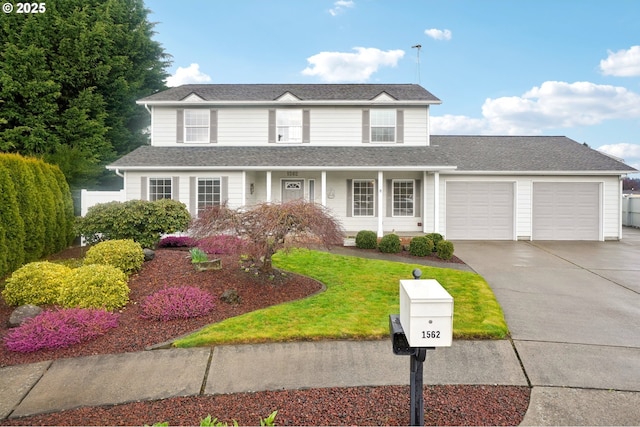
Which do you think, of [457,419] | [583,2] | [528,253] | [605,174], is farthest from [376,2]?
[457,419]

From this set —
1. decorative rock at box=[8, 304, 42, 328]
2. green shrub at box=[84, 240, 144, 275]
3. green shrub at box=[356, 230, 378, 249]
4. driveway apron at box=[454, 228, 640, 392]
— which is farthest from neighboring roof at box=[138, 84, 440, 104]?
decorative rock at box=[8, 304, 42, 328]

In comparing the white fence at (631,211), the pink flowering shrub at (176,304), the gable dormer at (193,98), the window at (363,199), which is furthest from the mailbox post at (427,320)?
the white fence at (631,211)

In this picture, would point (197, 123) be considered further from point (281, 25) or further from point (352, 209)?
point (352, 209)

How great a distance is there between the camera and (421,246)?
36.5 feet

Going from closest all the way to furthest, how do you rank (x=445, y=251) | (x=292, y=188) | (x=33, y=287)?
(x=33, y=287)
(x=445, y=251)
(x=292, y=188)

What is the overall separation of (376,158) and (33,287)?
1131 cm

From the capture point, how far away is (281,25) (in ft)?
52.0

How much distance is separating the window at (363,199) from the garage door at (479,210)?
3.11 metres

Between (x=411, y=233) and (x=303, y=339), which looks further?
(x=411, y=233)

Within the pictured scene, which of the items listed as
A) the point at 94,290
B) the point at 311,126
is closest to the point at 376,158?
the point at 311,126

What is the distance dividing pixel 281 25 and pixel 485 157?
10500 mm

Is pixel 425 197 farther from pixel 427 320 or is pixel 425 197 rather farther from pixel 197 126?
pixel 427 320

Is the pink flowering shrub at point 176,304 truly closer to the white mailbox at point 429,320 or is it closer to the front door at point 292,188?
the white mailbox at point 429,320

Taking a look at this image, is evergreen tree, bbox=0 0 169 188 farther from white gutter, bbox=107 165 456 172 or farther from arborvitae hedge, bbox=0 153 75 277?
arborvitae hedge, bbox=0 153 75 277
